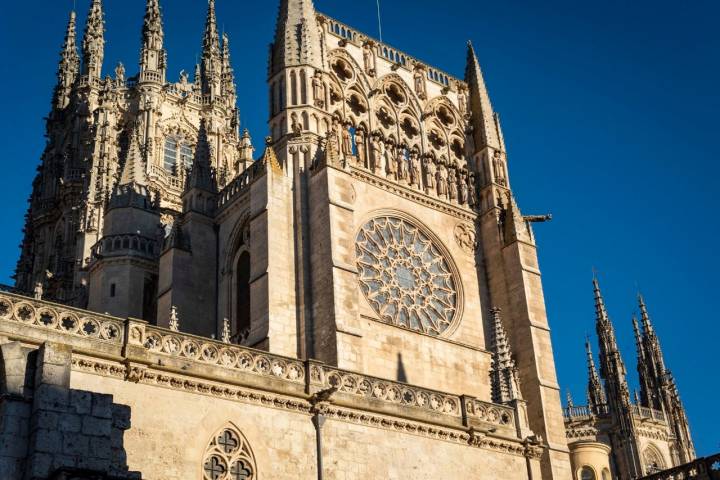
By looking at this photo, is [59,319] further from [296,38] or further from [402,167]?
[402,167]

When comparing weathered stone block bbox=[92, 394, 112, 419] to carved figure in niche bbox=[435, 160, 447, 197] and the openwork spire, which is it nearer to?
carved figure in niche bbox=[435, 160, 447, 197]

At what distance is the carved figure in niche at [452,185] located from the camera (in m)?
33.8

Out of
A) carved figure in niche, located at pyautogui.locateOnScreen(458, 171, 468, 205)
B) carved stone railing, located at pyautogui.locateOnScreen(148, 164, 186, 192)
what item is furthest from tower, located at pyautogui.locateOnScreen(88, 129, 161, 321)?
carved stone railing, located at pyautogui.locateOnScreen(148, 164, 186, 192)

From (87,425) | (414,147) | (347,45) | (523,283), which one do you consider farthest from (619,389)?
(87,425)

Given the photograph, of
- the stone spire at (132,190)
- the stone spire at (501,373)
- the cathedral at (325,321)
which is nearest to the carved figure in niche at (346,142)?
the cathedral at (325,321)

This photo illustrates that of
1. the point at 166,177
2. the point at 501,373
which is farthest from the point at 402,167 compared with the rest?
the point at 166,177

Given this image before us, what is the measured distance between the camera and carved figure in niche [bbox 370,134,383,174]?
3200 centimetres

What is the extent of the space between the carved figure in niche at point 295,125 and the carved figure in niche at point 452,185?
6.52 m

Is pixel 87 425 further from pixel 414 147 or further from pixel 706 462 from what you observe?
pixel 414 147

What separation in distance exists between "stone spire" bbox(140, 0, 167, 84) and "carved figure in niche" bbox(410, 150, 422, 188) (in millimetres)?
24768

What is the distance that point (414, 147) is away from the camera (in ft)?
112

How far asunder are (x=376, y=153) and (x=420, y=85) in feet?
15.3

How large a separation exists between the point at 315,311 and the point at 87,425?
13599 millimetres

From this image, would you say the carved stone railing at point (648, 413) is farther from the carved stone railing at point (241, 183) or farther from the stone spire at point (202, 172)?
the stone spire at point (202, 172)
